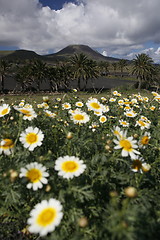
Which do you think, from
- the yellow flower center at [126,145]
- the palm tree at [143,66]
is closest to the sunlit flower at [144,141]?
the yellow flower center at [126,145]

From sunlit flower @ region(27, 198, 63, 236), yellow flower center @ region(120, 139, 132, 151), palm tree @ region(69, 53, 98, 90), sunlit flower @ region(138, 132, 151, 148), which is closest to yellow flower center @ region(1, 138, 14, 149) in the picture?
sunlit flower @ region(27, 198, 63, 236)

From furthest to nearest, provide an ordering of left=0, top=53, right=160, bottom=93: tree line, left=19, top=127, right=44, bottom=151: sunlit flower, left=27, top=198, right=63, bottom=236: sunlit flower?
1. left=0, top=53, right=160, bottom=93: tree line
2. left=19, top=127, right=44, bottom=151: sunlit flower
3. left=27, top=198, right=63, bottom=236: sunlit flower

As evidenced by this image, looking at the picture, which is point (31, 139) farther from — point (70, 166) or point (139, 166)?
point (139, 166)

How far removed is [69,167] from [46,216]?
44 centimetres

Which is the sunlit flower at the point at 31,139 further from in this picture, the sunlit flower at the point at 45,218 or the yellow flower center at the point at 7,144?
the sunlit flower at the point at 45,218

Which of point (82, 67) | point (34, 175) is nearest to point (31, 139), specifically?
point (34, 175)

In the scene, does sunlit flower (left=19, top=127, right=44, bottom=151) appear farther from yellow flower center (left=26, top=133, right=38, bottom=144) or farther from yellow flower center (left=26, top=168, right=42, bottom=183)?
yellow flower center (left=26, top=168, right=42, bottom=183)

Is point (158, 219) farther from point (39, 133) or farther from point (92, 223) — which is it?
point (39, 133)

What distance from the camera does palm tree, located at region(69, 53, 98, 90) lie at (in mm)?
37219

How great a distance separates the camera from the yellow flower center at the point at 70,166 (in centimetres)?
157

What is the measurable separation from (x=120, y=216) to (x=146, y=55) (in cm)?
4466

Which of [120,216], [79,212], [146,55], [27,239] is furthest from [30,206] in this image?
[146,55]

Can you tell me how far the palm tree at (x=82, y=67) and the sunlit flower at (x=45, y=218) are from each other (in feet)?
121

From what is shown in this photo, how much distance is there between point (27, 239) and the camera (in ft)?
6.59
